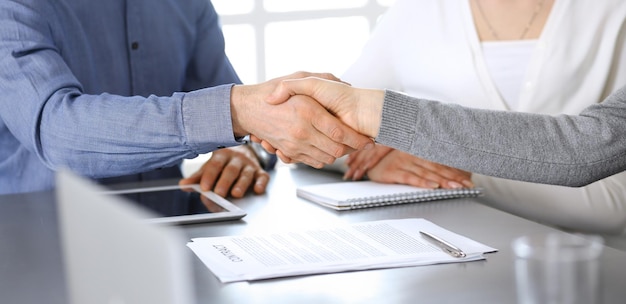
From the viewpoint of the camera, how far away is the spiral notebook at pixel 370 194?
160cm

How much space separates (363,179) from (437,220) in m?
0.51

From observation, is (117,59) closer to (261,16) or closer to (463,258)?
(463,258)

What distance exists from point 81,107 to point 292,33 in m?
3.00

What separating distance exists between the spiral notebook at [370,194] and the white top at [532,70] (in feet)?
0.77

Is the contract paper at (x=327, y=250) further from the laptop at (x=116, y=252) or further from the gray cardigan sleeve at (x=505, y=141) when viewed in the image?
the laptop at (x=116, y=252)

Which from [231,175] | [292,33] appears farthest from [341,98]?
[292,33]

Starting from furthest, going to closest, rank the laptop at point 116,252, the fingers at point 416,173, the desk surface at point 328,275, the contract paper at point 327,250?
the fingers at point 416,173
the contract paper at point 327,250
the desk surface at point 328,275
the laptop at point 116,252

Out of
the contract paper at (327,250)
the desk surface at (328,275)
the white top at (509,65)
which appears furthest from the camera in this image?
the white top at (509,65)

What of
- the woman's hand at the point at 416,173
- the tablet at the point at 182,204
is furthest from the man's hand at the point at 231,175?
the woman's hand at the point at 416,173

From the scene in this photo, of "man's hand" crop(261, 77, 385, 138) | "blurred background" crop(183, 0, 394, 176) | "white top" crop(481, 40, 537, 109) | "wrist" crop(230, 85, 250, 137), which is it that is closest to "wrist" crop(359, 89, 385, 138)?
"man's hand" crop(261, 77, 385, 138)

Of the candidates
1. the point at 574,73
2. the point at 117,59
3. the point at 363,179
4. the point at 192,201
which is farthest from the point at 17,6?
the point at 574,73

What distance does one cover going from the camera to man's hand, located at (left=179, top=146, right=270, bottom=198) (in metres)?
1.77

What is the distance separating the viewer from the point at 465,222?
4.75 ft

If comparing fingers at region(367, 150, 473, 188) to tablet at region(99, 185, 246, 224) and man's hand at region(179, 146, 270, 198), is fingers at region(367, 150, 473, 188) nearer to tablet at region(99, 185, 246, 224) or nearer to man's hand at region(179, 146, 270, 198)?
man's hand at region(179, 146, 270, 198)
